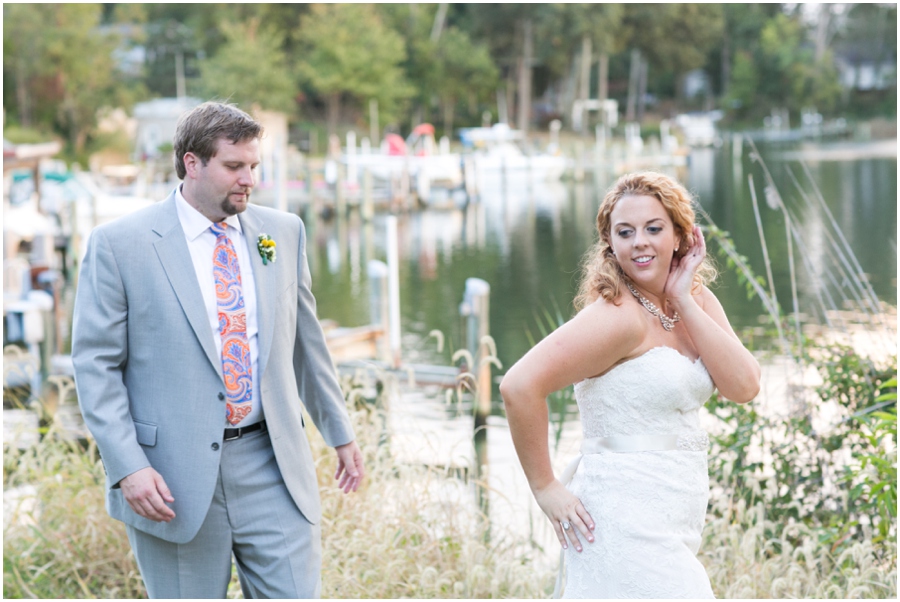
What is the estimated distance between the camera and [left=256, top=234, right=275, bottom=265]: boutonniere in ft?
8.91

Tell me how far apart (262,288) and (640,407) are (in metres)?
1.04

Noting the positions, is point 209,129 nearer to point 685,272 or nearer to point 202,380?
point 202,380

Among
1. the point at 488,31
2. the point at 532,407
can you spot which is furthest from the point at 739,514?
the point at 488,31

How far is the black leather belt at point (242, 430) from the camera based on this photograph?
2.64 m

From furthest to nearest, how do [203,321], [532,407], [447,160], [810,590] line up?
[447,160]
[810,590]
[203,321]
[532,407]

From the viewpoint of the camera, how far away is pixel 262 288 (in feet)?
8.77

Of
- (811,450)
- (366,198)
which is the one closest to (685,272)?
(811,450)

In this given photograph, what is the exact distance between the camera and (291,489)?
2688mm

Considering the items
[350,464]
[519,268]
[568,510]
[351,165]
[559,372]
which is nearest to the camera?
[559,372]

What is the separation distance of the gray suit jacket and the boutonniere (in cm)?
9

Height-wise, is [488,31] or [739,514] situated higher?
[488,31]

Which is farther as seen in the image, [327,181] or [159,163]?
[159,163]

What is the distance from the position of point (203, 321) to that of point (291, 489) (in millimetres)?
503

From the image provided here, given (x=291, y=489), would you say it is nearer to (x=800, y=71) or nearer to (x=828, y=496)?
(x=828, y=496)
